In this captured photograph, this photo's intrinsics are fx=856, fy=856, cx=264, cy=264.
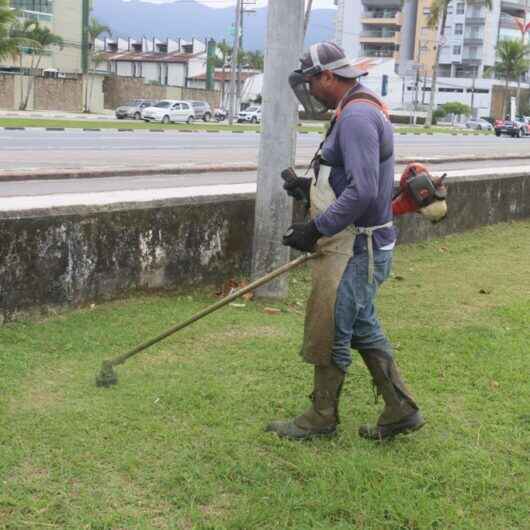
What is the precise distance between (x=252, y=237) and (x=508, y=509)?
12.5ft

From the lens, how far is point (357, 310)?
3.81 metres

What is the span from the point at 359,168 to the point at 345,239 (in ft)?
1.28

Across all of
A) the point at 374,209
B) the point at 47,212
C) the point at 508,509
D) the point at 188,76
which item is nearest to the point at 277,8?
the point at 47,212

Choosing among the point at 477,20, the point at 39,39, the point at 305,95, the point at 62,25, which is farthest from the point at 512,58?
the point at 305,95

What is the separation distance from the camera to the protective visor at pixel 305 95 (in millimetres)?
3803

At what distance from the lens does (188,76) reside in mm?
95625

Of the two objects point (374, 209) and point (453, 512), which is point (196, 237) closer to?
point (374, 209)

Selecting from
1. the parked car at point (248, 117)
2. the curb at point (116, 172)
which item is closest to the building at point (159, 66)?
the parked car at point (248, 117)

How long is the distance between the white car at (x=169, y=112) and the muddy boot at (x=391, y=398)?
133 feet

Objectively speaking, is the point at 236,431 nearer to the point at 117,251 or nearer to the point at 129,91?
the point at 117,251

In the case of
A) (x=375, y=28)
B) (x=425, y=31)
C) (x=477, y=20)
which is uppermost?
(x=477, y=20)

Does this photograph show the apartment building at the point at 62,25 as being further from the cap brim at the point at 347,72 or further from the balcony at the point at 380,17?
the cap brim at the point at 347,72

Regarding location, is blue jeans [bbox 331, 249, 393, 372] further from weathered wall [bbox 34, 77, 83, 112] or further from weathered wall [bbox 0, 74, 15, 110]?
weathered wall [bbox 34, 77, 83, 112]

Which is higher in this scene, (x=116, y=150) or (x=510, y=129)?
(x=510, y=129)
